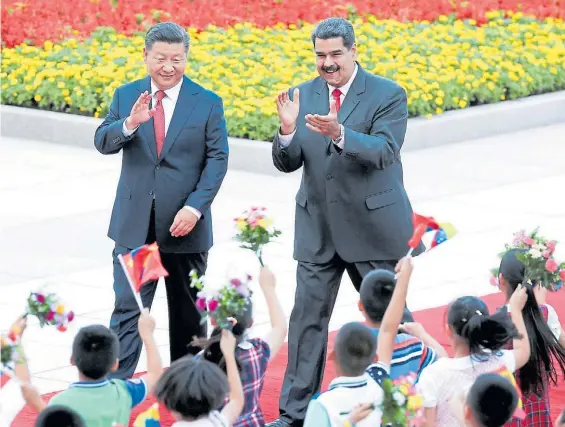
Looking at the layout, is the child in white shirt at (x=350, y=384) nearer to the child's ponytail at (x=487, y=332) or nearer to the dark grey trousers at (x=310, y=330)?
the child's ponytail at (x=487, y=332)

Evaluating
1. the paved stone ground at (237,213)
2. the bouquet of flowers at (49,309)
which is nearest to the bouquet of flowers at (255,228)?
the bouquet of flowers at (49,309)

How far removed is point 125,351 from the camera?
7738 mm

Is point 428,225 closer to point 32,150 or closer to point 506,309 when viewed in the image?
point 506,309

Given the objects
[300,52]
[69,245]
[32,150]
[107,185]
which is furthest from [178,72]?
[300,52]

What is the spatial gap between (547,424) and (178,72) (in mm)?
2563

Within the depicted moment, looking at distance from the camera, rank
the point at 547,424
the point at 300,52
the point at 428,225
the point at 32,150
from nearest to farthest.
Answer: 1. the point at 428,225
2. the point at 547,424
3. the point at 32,150
4. the point at 300,52

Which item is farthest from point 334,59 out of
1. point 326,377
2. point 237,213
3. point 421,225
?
point 237,213

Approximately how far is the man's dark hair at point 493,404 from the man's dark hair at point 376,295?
1.21 meters

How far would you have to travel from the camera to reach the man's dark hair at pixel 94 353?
223 inches

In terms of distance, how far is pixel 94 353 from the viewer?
569 cm

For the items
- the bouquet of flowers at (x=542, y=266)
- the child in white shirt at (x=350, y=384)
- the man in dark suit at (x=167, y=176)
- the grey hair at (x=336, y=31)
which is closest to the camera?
the child in white shirt at (x=350, y=384)

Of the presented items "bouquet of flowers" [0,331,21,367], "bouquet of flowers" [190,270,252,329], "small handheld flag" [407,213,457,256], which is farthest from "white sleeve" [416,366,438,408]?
"bouquet of flowers" [0,331,21,367]

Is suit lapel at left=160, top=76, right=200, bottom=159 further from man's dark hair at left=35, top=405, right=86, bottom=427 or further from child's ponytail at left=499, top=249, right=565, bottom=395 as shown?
man's dark hair at left=35, top=405, right=86, bottom=427

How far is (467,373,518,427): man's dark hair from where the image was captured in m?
5.17
